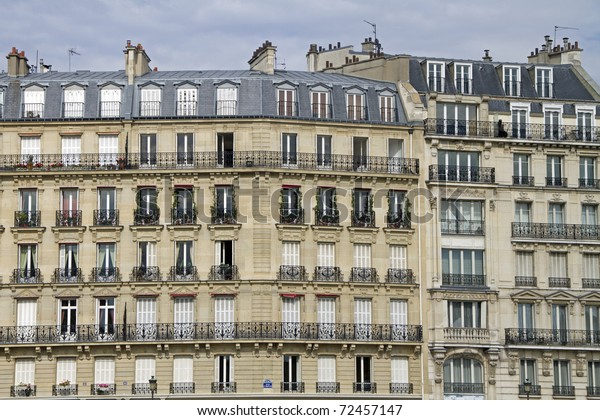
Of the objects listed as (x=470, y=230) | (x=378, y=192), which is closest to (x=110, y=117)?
(x=378, y=192)

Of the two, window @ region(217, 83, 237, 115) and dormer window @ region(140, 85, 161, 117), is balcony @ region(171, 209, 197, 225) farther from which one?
window @ region(217, 83, 237, 115)

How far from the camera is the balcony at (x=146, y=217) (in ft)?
222

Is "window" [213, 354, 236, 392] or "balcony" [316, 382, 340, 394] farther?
"balcony" [316, 382, 340, 394]

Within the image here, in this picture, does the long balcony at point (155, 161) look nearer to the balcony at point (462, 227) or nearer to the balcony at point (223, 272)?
the balcony at point (223, 272)

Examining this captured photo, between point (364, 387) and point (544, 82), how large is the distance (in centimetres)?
1922

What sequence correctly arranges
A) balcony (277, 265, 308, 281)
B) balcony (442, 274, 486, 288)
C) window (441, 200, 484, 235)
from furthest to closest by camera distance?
window (441, 200, 484, 235), balcony (442, 274, 486, 288), balcony (277, 265, 308, 281)

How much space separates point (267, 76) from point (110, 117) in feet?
26.3

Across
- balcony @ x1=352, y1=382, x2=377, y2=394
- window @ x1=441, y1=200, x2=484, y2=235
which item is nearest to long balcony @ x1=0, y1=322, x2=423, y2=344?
balcony @ x1=352, y1=382, x2=377, y2=394

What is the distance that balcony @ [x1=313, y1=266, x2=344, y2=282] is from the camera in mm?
68125

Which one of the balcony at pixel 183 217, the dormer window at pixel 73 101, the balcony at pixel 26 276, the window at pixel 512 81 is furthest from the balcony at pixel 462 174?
the balcony at pixel 26 276

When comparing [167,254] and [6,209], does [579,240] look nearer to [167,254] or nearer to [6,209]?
[167,254]

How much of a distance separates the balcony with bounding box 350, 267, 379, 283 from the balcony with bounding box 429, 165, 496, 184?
5597mm

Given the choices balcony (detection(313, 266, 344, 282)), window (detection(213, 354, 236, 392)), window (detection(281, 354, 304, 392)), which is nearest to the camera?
window (detection(213, 354, 236, 392))

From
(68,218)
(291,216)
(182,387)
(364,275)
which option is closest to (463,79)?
(364,275)
